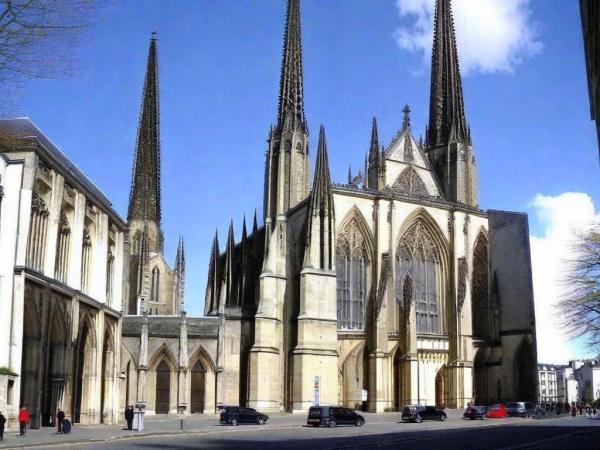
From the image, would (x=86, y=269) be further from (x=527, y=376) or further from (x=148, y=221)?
(x=148, y=221)

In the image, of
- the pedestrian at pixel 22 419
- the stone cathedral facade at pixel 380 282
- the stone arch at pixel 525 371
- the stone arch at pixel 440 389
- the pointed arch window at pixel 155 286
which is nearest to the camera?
the pedestrian at pixel 22 419

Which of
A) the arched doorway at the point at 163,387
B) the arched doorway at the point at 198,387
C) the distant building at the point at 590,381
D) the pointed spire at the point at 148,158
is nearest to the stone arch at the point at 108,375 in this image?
the arched doorway at the point at 163,387

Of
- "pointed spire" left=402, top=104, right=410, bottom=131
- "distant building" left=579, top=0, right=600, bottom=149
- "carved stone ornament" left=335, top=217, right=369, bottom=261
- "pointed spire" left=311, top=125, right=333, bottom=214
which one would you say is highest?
"pointed spire" left=402, top=104, right=410, bottom=131

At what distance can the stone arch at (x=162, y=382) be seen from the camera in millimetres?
46000

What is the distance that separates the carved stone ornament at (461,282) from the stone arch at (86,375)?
2710cm

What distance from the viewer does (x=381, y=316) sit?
48906 millimetres

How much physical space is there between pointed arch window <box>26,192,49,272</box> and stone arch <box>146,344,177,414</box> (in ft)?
63.4

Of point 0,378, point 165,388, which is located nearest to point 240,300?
point 165,388

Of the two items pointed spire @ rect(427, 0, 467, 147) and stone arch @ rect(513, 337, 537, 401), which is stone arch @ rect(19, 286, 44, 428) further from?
pointed spire @ rect(427, 0, 467, 147)

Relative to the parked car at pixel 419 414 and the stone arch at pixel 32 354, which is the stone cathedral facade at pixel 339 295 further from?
the parked car at pixel 419 414

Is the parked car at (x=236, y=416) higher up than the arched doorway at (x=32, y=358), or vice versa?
the arched doorway at (x=32, y=358)

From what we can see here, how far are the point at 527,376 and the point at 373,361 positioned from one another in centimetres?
1263

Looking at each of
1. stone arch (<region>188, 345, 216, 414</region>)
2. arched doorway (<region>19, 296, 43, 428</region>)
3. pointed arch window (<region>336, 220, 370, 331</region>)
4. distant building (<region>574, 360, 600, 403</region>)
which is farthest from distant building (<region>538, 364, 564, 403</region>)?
arched doorway (<region>19, 296, 43, 428</region>)

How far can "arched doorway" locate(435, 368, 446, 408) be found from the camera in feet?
169
